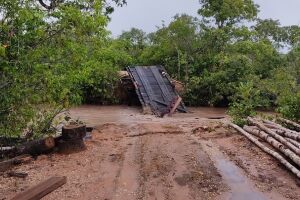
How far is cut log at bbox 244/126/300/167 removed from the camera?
7162mm

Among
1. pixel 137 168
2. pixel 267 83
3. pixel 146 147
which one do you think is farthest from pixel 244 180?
pixel 267 83

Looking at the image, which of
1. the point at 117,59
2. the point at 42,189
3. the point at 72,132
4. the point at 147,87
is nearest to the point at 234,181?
the point at 42,189

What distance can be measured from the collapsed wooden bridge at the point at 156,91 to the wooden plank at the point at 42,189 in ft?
34.6

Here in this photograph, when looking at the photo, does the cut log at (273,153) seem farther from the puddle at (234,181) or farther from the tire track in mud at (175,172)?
the tire track in mud at (175,172)

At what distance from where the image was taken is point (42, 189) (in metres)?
6.05

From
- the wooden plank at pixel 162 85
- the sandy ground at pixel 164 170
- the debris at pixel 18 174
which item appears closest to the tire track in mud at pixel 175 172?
the sandy ground at pixel 164 170

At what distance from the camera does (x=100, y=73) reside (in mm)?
19344

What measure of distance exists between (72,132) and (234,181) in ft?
11.5

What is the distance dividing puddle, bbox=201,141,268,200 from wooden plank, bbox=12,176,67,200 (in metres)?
2.55

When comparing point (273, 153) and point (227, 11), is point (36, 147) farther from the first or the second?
point (227, 11)

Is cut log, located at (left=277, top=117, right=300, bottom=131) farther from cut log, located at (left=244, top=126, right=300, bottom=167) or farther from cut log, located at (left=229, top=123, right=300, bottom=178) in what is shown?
cut log, located at (left=229, top=123, right=300, bottom=178)

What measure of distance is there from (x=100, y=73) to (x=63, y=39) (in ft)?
36.8

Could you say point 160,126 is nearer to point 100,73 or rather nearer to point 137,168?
point 137,168

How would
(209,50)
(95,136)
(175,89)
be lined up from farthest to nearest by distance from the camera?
(209,50) < (175,89) < (95,136)
